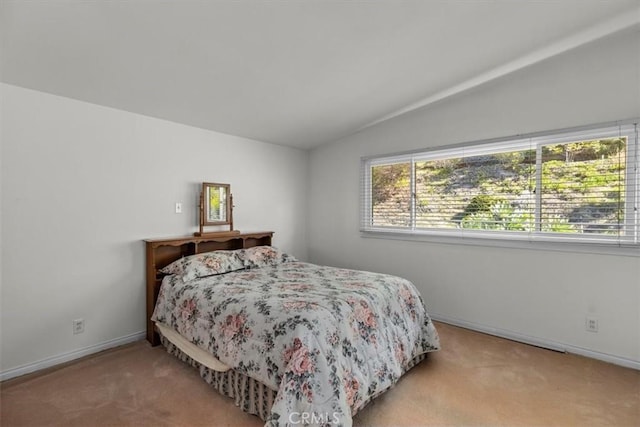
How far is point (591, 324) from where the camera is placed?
2.53m

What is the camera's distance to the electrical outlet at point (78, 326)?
2461 mm

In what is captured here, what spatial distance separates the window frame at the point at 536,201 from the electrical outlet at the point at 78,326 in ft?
9.61

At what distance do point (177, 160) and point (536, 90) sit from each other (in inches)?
134

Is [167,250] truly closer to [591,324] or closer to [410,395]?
[410,395]

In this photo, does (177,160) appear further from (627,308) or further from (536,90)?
(627,308)

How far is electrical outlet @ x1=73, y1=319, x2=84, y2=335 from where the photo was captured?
246 cm

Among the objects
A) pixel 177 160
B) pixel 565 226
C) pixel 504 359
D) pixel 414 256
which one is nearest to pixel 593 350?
pixel 504 359

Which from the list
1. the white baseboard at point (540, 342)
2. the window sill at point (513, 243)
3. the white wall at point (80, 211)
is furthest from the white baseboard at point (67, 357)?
the white baseboard at point (540, 342)

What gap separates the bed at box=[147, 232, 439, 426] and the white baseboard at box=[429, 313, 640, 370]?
924mm

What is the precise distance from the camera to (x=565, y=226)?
267 cm

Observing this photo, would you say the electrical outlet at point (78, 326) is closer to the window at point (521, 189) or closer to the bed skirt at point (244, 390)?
the bed skirt at point (244, 390)

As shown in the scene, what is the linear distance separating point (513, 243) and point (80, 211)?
12.3 ft

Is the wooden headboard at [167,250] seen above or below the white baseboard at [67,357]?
above

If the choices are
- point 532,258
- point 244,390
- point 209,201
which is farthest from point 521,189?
point 209,201
